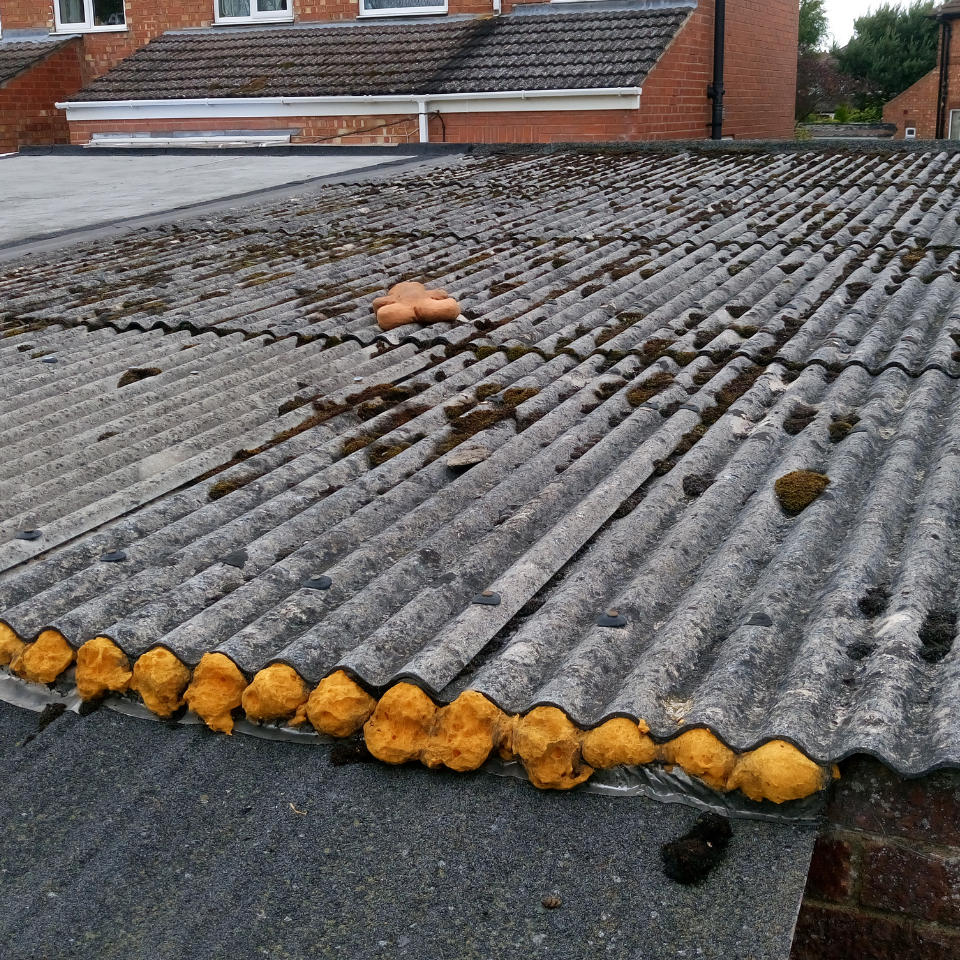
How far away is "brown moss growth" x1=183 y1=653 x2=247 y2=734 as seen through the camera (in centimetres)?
222

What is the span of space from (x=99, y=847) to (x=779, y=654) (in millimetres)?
1405

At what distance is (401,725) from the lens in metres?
2.07

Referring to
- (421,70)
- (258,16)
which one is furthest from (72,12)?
(421,70)

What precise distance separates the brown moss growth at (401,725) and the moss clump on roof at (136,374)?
260cm

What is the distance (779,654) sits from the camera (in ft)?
6.95

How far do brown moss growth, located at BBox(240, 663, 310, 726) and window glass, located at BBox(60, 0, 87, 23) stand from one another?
21.9 meters

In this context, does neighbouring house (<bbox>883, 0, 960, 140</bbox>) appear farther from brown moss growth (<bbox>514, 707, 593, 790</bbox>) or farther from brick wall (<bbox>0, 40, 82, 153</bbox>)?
brown moss growth (<bbox>514, 707, 593, 790</bbox>)

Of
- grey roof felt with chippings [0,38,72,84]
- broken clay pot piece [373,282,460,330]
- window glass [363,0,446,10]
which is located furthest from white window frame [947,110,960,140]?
broken clay pot piece [373,282,460,330]

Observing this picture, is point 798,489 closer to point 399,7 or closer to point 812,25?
point 399,7

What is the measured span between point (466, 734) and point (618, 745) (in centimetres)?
31

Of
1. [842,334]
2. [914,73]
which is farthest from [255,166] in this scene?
[914,73]

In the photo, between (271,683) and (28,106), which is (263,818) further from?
(28,106)

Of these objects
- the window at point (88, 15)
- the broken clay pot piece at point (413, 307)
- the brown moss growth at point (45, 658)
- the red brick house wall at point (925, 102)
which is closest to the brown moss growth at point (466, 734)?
the brown moss growth at point (45, 658)

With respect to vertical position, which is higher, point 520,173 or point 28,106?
point 28,106
